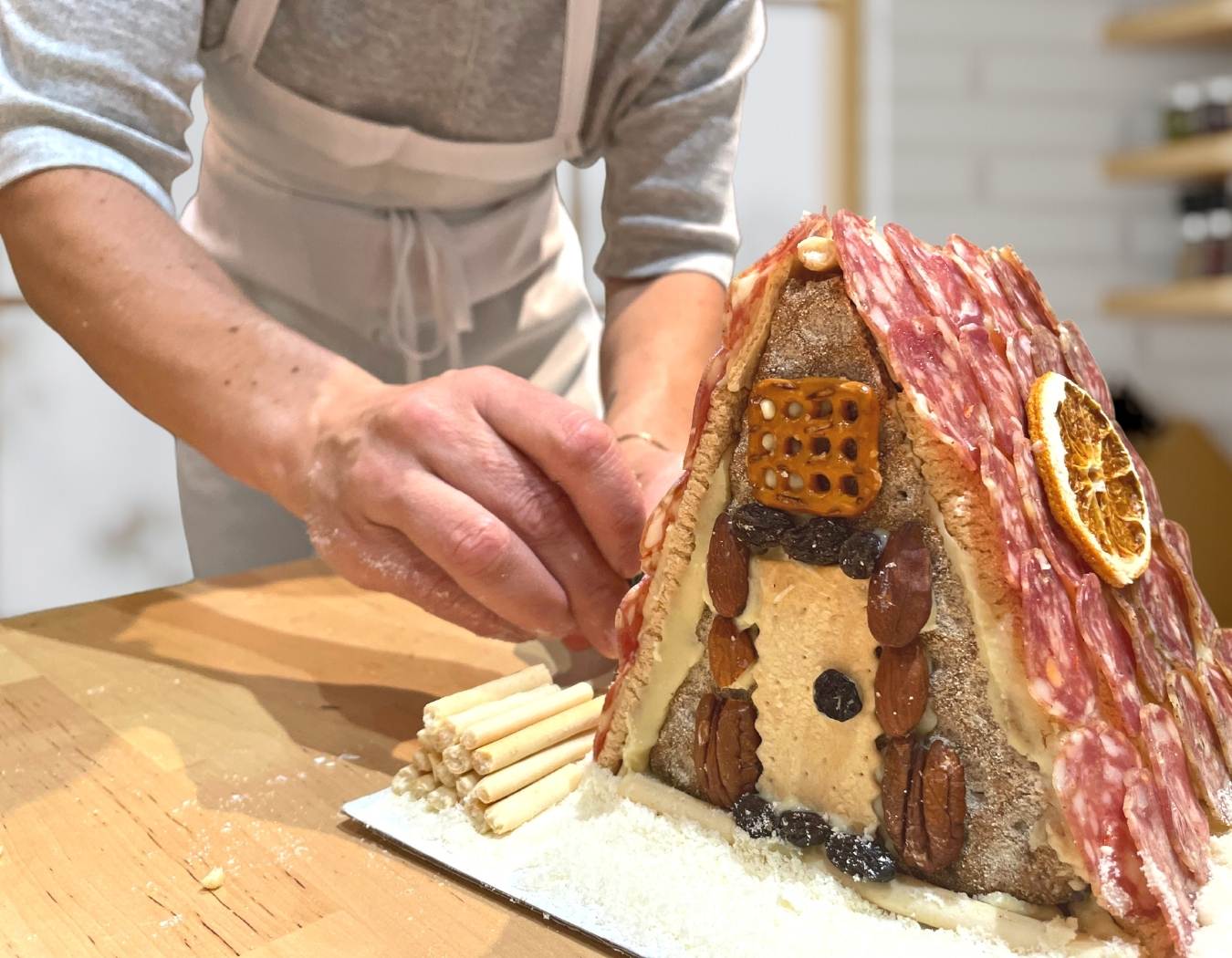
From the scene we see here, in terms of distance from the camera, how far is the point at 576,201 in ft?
8.07

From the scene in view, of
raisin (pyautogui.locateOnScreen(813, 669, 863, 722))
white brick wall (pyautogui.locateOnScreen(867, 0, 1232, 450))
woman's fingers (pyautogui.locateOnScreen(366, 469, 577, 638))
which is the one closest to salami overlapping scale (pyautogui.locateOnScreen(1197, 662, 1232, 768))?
raisin (pyautogui.locateOnScreen(813, 669, 863, 722))

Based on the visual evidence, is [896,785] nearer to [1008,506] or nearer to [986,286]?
[1008,506]

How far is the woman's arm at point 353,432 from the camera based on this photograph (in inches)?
31.0

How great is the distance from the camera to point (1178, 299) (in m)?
2.42

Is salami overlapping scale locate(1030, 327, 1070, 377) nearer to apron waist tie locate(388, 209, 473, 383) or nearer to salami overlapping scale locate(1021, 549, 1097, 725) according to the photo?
salami overlapping scale locate(1021, 549, 1097, 725)

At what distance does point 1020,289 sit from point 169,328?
64cm

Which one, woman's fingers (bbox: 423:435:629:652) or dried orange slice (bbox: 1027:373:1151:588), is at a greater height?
dried orange slice (bbox: 1027:373:1151:588)

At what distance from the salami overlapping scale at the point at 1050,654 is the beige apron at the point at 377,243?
2.60 ft

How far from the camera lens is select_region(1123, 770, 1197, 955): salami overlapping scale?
0.53 metres

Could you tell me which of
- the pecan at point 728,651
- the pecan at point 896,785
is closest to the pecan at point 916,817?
the pecan at point 896,785

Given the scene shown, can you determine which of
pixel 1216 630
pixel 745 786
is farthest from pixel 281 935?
pixel 1216 630

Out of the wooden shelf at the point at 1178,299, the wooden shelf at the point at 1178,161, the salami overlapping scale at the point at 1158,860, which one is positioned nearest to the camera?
the salami overlapping scale at the point at 1158,860

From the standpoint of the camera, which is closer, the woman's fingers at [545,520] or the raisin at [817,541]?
the raisin at [817,541]

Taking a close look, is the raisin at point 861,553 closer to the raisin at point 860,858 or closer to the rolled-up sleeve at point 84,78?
the raisin at point 860,858
